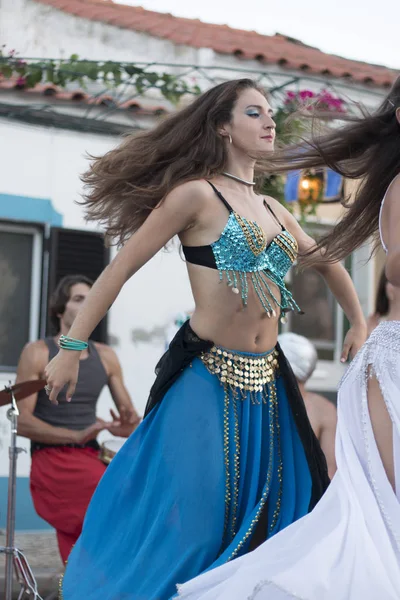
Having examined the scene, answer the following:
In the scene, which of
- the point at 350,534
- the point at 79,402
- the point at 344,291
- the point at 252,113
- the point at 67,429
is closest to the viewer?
the point at 350,534

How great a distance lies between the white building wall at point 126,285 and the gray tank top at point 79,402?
7.83 feet

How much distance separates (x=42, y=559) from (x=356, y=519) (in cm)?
497

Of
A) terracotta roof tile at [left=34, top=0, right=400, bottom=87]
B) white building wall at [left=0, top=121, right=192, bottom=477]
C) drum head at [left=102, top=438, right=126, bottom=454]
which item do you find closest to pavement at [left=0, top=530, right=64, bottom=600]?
white building wall at [left=0, top=121, right=192, bottom=477]

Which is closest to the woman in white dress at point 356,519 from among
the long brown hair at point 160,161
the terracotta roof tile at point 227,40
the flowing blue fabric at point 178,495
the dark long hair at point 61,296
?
the flowing blue fabric at point 178,495

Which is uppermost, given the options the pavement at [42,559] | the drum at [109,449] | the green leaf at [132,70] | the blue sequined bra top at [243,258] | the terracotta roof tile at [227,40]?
the terracotta roof tile at [227,40]

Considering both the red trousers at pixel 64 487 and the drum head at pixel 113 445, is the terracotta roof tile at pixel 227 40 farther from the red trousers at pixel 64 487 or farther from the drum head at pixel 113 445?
the drum head at pixel 113 445

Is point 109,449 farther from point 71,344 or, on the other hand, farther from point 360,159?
point 360,159

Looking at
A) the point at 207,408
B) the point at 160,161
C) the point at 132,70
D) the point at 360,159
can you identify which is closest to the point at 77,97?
the point at 132,70

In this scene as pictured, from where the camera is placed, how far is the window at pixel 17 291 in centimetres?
948

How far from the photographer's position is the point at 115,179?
13.9ft

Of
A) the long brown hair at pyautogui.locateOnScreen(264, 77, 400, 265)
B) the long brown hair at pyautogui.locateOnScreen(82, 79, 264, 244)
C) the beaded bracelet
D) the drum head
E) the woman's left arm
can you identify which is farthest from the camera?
the drum head

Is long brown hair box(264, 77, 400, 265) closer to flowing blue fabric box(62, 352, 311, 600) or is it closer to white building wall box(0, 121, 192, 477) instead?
flowing blue fabric box(62, 352, 311, 600)

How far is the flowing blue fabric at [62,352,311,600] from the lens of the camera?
3684mm

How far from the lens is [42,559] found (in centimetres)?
751
